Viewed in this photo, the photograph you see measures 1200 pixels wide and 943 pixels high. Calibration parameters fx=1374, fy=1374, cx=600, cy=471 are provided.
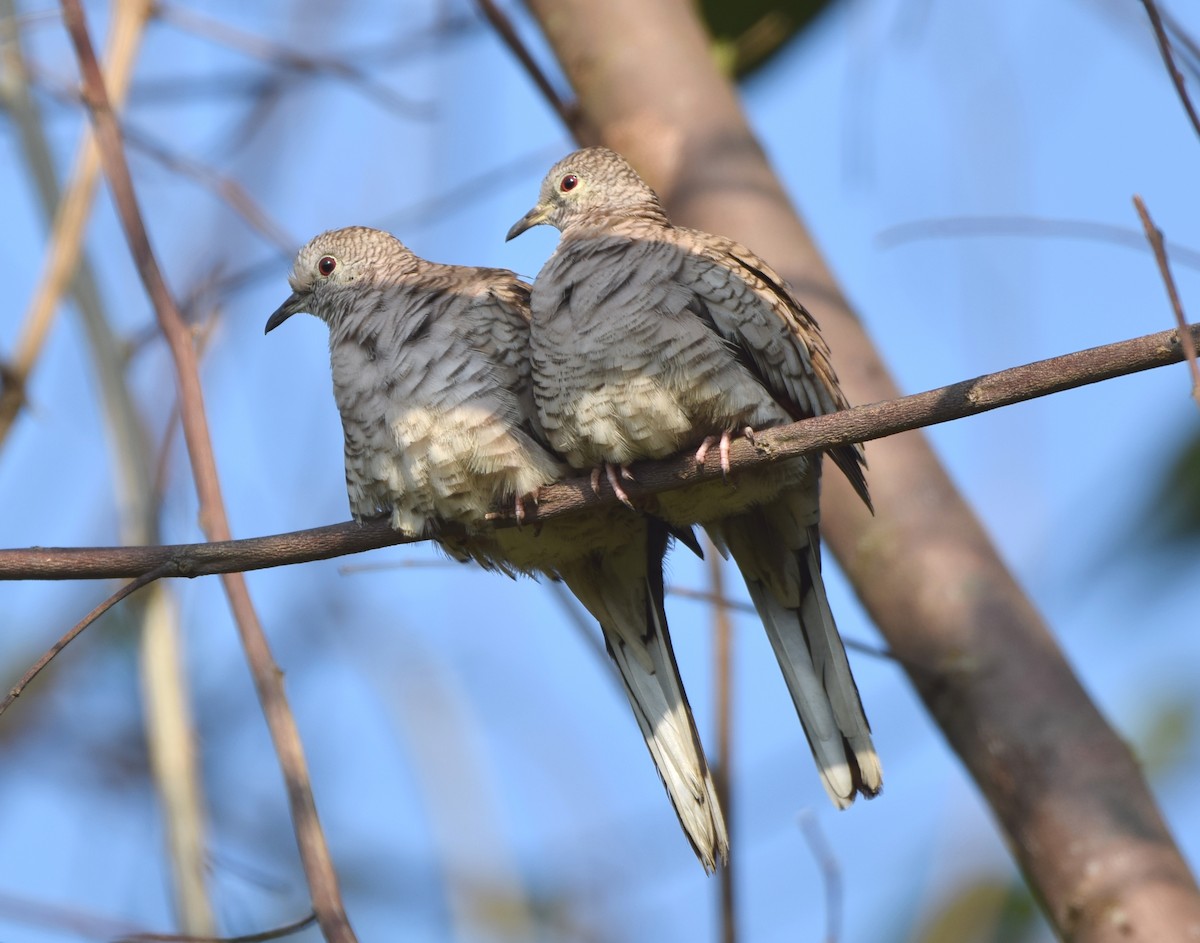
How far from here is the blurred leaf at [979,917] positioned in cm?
545

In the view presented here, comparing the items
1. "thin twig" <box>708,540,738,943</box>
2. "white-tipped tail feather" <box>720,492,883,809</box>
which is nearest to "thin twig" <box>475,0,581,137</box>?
"thin twig" <box>708,540,738,943</box>

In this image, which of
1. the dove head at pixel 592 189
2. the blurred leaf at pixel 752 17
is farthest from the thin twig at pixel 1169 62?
the blurred leaf at pixel 752 17

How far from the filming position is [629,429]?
3.53 metres

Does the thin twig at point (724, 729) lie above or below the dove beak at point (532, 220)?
below

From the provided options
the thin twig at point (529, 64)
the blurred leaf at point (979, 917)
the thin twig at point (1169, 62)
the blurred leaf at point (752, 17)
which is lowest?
the blurred leaf at point (979, 917)

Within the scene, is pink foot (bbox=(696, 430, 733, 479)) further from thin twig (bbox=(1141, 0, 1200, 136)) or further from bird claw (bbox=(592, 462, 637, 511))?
thin twig (bbox=(1141, 0, 1200, 136))

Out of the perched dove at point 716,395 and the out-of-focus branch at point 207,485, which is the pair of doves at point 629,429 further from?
the out-of-focus branch at point 207,485

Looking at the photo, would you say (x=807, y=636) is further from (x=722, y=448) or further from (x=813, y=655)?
(x=722, y=448)

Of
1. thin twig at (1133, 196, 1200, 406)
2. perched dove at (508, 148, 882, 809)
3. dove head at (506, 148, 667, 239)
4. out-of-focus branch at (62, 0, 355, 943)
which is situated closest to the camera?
thin twig at (1133, 196, 1200, 406)

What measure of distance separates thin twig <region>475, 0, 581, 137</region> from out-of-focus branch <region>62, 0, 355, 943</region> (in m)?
1.60

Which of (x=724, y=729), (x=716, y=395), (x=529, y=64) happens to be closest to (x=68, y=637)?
(x=716, y=395)

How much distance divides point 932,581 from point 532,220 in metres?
1.91

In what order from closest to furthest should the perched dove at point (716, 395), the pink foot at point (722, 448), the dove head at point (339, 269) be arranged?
the pink foot at point (722, 448)
the perched dove at point (716, 395)
the dove head at point (339, 269)

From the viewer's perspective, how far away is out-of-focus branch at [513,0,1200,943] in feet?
12.7
